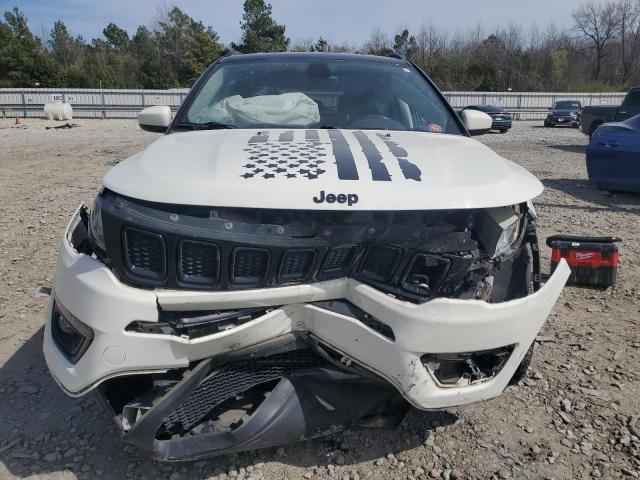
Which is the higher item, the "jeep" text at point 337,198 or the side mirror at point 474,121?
the side mirror at point 474,121

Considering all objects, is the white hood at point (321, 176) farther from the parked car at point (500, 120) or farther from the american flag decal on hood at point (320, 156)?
the parked car at point (500, 120)

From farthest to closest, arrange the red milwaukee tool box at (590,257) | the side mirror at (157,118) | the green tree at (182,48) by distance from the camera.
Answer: the green tree at (182,48) < the red milwaukee tool box at (590,257) < the side mirror at (157,118)

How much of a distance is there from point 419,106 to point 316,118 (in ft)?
2.24

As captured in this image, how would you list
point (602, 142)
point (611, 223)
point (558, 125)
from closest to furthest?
point (611, 223) < point (602, 142) < point (558, 125)

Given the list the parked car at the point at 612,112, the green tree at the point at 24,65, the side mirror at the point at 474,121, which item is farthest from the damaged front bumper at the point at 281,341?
the green tree at the point at 24,65

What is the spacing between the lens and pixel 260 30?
55.8m

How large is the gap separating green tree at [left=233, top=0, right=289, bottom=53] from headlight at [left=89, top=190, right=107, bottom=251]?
55.5m

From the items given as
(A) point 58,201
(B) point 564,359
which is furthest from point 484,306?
(A) point 58,201

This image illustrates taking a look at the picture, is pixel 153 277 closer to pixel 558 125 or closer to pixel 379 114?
pixel 379 114

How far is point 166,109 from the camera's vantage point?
11.5 feet

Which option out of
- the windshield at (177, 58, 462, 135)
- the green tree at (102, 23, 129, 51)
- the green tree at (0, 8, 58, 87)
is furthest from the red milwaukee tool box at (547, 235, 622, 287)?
the green tree at (102, 23, 129, 51)

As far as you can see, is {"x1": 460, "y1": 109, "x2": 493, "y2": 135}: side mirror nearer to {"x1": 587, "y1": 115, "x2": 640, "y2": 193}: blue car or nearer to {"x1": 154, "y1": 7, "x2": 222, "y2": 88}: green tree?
{"x1": 587, "y1": 115, "x2": 640, "y2": 193}: blue car

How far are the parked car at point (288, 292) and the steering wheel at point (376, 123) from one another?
2.87 ft

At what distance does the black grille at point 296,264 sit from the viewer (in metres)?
1.94
